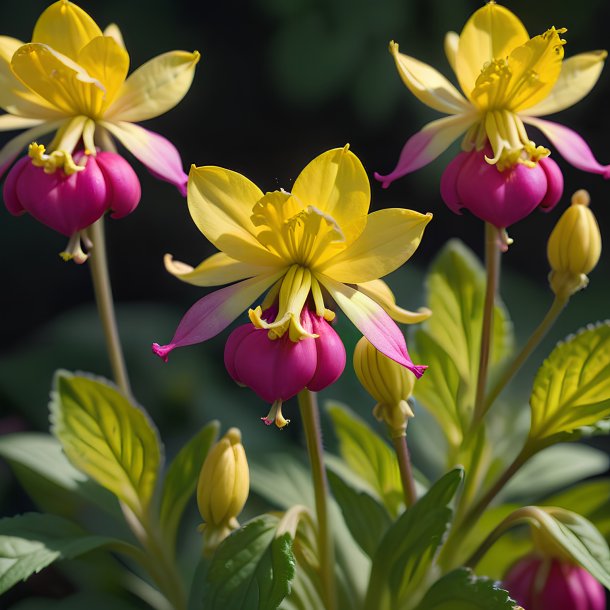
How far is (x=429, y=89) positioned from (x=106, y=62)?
21 cm

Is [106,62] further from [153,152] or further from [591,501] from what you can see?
[591,501]

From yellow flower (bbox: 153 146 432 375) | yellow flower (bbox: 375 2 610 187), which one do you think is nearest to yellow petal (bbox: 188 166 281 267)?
yellow flower (bbox: 153 146 432 375)

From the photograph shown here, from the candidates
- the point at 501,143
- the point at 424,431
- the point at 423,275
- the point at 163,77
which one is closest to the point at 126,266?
the point at 423,275

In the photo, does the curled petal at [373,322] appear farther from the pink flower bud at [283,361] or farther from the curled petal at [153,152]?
the curled petal at [153,152]

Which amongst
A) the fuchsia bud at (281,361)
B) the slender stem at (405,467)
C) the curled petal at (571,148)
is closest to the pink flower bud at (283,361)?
the fuchsia bud at (281,361)

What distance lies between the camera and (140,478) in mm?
691

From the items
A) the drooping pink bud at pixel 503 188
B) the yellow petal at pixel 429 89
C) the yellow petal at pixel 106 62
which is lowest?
the drooping pink bud at pixel 503 188

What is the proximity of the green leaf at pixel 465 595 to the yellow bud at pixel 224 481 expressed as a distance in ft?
0.47

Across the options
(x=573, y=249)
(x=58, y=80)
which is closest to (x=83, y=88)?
(x=58, y=80)

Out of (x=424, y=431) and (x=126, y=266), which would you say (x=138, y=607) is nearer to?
(x=424, y=431)

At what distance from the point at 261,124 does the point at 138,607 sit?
101cm

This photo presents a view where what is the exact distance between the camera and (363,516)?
2.22 ft

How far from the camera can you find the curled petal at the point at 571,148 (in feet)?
2.00

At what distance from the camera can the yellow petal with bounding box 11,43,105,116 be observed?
1.87 ft
